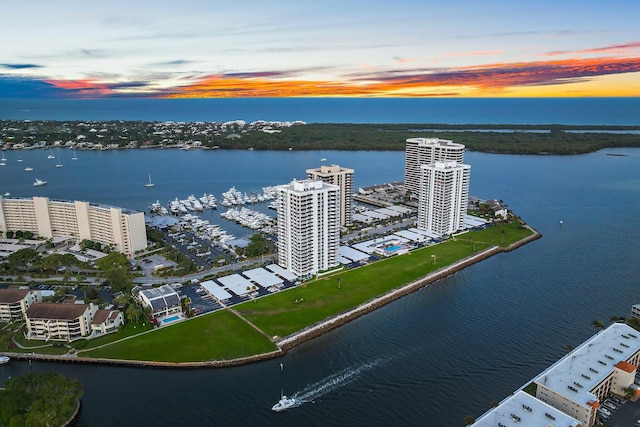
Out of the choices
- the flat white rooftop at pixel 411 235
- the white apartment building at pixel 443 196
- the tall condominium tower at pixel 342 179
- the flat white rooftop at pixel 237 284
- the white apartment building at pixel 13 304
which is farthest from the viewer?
the tall condominium tower at pixel 342 179

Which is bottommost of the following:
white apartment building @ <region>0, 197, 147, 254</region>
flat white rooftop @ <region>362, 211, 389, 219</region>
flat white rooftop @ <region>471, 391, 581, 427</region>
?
flat white rooftop @ <region>471, 391, 581, 427</region>

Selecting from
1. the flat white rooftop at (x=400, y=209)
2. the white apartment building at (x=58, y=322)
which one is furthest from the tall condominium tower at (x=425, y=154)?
the white apartment building at (x=58, y=322)

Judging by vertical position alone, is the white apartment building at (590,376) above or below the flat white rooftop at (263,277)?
above

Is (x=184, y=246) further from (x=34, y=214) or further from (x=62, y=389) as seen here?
(x=62, y=389)

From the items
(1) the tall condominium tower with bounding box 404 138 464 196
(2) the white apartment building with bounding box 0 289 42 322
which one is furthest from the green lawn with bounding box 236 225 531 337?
(1) the tall condominium tower with bounding box 404 138 464 196

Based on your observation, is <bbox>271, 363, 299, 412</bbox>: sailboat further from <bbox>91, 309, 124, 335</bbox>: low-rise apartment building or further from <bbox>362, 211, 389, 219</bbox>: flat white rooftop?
<bbox>362, 211, 389, 219</bbox>: flat white rooftop

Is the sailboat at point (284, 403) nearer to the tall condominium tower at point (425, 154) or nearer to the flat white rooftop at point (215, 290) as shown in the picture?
the flat white rooftop at point (215, 290)
